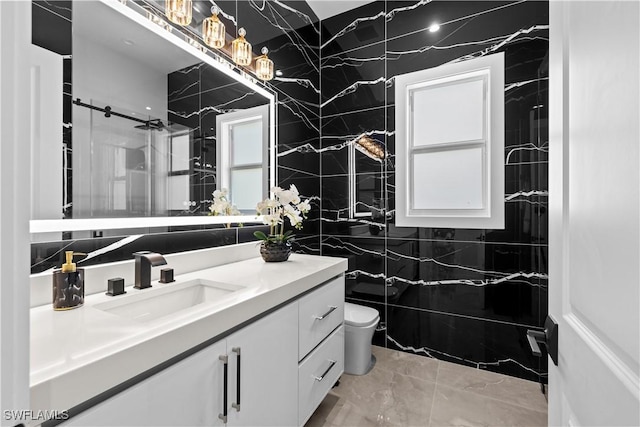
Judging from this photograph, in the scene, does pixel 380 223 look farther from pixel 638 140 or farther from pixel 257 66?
pixel 638 140

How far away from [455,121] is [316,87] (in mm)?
1274

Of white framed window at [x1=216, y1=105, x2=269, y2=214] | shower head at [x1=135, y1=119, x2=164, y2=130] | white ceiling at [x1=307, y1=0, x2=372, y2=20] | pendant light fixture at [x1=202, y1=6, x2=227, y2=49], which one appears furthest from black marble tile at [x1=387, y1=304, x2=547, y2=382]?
white ceiling at [x1=307, y1=0, x2=372, y2=20]


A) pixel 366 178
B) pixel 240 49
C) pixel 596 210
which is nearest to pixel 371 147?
pixel 366 178

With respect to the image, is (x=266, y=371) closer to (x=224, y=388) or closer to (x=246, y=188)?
(x=224, y=388)

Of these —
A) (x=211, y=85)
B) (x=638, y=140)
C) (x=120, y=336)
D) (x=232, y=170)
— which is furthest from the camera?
(x=232, y=170)

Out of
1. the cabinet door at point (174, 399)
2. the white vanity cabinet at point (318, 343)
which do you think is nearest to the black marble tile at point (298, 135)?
the white vanity cabinet at point (318, 343)

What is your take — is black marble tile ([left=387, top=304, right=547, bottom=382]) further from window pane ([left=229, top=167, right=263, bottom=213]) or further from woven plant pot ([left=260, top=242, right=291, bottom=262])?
window pane ([left=229, top=167, right=263, bottom=213])

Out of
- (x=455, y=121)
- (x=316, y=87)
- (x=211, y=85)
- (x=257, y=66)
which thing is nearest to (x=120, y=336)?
(x=211, y=85)

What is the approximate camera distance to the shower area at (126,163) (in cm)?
113

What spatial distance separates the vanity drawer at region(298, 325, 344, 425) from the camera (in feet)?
4.53

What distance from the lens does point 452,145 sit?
229cm

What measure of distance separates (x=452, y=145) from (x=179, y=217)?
197 centimetres

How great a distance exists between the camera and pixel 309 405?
56.9 inches

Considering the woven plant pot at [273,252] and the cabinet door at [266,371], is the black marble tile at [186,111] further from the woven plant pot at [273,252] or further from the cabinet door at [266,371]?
the cabinet door at [266,371]
